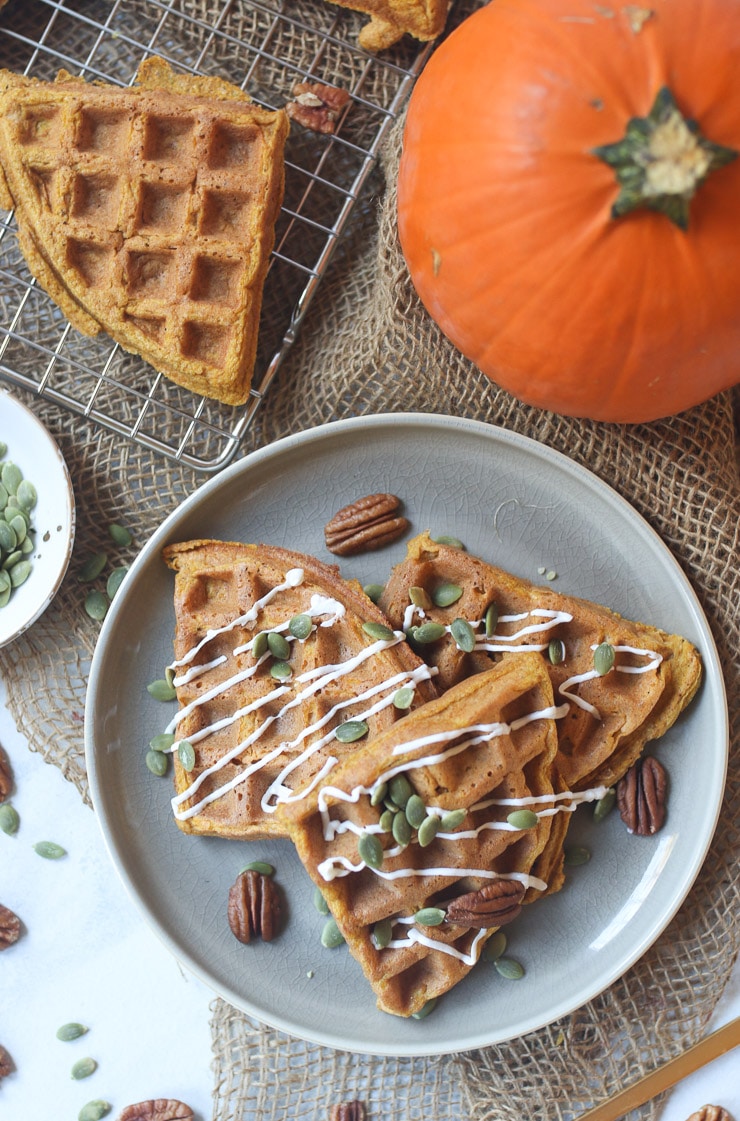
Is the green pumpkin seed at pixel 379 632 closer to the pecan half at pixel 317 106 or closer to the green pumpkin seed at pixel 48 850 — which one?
the green pumpkin seed at pixel 48 850

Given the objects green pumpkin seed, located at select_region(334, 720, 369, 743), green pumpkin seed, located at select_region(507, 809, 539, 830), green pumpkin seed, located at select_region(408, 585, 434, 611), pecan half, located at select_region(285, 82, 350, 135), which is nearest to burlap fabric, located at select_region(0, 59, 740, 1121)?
pecan half, located at select_region(285, 82, 350, 135)

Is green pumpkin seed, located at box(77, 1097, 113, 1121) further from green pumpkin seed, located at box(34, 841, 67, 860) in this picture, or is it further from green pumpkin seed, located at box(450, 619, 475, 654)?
green pumpkin seed, located at box(450, 619, 475, 654)

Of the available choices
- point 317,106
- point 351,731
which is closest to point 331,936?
point 351,731

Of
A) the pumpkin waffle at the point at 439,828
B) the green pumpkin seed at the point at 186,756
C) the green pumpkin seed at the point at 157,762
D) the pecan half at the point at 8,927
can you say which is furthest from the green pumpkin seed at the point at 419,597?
the pecan half at the point at 8,927

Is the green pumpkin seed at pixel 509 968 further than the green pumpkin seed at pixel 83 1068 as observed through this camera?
No

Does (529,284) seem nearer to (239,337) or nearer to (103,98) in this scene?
(239,337)

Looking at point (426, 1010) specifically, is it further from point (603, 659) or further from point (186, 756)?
point (603, 659)
